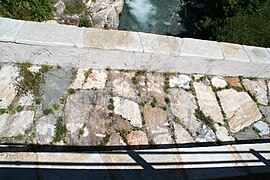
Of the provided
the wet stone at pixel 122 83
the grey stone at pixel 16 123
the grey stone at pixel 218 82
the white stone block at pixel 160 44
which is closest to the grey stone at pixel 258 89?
the grey stone at pixel 218 82

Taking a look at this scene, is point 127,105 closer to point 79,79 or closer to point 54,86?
point 79,79

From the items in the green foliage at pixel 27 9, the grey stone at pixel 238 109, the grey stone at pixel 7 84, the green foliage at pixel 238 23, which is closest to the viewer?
the grey stone at pixel 7 84

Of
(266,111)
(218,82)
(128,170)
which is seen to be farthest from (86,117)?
(266,111)

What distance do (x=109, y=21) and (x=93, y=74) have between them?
3399 mm

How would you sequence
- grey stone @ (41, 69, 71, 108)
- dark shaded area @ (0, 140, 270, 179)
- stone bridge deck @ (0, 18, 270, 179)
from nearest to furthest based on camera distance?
dark shaded area @ (0, 140, 270, 179) < stone bridge deck @ (0, 18, 270, 179) < grey stone @ (41, 69, 71, 108)

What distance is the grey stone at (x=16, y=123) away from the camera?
2813 mm

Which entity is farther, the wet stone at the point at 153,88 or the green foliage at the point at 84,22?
the green foliage at the point at 84,22

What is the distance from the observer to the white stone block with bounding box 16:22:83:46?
3.11 m

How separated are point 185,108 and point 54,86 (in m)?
1.34

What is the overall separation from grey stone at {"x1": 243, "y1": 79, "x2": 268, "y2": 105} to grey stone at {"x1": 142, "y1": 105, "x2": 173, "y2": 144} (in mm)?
1236

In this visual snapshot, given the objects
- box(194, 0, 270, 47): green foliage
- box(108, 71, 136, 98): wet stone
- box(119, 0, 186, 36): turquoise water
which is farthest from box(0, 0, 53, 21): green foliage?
box(194, 0, 270, 47): green foliage

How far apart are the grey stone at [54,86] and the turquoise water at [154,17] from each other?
3853 mm

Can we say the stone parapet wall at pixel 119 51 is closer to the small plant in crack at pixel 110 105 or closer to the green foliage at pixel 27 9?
the small plant in crack at pixel 110 105

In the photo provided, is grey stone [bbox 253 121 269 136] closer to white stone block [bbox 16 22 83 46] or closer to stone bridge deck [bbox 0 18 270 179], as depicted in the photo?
stone bridge deck [bbox 0 18 270 179]
